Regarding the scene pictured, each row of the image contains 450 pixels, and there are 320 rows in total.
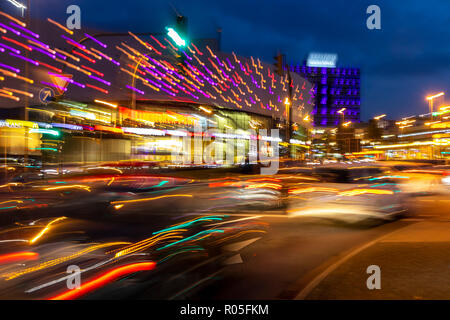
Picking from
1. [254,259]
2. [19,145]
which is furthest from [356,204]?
[19,145]

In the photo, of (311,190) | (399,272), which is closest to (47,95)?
(311,190)

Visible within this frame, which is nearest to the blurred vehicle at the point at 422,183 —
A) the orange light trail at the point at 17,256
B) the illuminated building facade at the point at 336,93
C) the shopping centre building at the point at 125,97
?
the shopping centre building at the point at 125,97

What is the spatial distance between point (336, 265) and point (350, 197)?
6995 mm

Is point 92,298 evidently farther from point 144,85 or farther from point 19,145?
point 144,85

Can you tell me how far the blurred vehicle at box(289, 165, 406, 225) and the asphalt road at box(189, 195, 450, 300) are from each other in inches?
49.8

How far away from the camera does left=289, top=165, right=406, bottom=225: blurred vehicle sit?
933cm

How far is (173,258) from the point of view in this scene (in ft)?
16.9

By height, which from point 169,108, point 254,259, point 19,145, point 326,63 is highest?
point 326,63

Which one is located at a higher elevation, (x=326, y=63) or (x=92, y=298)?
(x=326, y=63)

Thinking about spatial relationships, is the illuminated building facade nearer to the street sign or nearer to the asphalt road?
the street sign

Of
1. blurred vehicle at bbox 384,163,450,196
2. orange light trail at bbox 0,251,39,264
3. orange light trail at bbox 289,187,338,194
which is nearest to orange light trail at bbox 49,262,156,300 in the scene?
orange light trail at bbox 0,251,39,264

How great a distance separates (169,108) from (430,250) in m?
36.7
